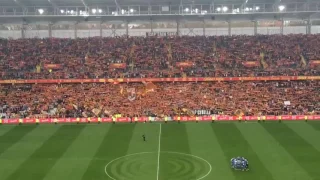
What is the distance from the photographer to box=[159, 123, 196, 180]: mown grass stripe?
30.5 m

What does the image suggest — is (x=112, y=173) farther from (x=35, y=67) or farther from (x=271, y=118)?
(x=35, y=67)

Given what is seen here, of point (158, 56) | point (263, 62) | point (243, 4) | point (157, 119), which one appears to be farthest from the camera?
point (243, 4)

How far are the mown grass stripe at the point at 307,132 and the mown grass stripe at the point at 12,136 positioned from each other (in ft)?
94.8

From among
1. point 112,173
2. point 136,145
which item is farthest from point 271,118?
point 112,173


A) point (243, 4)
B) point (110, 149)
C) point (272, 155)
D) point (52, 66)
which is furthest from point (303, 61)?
point (110, 149)

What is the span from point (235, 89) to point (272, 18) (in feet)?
73.2

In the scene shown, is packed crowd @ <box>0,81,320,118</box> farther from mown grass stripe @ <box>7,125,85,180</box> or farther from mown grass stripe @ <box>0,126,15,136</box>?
mown grass stripe @ <box>7,125,85,180</box>

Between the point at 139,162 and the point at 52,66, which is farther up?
the point at 52,66

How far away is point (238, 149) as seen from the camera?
36.6m

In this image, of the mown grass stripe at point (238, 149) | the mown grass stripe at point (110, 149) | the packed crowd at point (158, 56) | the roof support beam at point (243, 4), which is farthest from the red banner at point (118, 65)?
the mown grass stripe at point (238, 149)

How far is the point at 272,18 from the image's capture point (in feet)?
243

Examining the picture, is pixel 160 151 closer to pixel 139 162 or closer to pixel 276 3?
pixel 139 162

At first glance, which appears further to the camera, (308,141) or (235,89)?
(235,89)

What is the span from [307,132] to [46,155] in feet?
87.3
